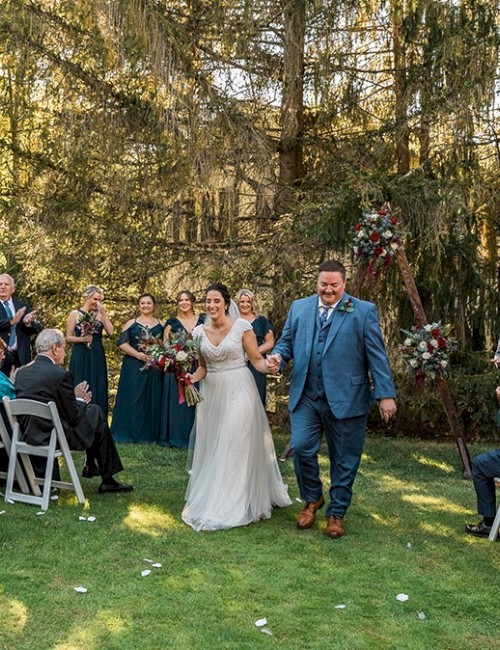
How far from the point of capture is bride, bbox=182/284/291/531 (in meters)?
5.91

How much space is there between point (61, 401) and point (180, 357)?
3.15 ft

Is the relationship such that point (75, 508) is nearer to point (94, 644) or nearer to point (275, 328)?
point (94, 644)

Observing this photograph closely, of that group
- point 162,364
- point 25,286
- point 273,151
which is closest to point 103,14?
point 273,151

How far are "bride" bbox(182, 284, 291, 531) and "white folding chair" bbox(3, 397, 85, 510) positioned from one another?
987 millimetres

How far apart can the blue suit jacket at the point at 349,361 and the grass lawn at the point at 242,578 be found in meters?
0.93

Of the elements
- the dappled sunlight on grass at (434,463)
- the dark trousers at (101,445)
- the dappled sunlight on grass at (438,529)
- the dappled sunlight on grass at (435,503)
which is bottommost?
the dappled sunlight on grass at (434,463)

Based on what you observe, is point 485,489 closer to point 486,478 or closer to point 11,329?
point 486,478

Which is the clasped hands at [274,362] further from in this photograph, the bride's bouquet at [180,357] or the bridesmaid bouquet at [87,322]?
the bridesmaid bouquet at [87,322]

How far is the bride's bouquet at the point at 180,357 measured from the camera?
616 centimetres

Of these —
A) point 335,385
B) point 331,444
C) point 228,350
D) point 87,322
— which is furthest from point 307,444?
point 87,322

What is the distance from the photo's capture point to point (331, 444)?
19.0 feet

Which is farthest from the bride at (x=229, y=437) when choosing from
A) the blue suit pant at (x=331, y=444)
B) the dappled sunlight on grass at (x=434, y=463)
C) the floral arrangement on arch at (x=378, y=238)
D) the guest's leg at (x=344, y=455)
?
the dappled sunlight on grass at (x=434, y=463)

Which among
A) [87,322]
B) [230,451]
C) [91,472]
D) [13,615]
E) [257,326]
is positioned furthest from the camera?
[87,322]

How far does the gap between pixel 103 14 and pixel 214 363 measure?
225 inches
